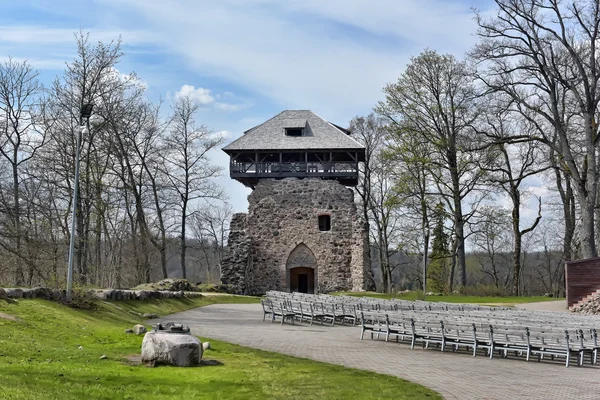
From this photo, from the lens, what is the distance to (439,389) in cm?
888

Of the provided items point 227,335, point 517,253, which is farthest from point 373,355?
point 517,253

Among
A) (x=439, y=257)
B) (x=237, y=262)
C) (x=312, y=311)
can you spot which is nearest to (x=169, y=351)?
(x=312, y=311)

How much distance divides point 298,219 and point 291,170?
3.16m

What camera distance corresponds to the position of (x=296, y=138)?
1487 inches

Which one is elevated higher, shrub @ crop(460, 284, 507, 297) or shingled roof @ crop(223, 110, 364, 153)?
shingled roof @ crop(223, 110, 364, 153)

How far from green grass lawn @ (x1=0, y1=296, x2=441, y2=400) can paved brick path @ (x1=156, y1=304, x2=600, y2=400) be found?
813mm

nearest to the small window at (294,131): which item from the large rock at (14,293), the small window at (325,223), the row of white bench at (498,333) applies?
the small window at (325,223)

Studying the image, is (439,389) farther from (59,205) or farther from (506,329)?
(59,205)

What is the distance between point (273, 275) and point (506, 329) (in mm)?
24466

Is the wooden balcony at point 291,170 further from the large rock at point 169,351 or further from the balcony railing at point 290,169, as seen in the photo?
the large rock at point 169,351

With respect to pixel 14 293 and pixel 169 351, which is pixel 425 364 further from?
pixel 14 293

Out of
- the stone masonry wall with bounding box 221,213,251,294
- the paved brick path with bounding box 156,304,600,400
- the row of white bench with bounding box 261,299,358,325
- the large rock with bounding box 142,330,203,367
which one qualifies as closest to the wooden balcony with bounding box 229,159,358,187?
the stone masonry wall with bounding box 221,213,251,294

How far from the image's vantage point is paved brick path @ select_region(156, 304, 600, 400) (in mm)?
9031

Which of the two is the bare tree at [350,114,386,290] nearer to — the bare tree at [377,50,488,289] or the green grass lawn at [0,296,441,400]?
the bare tree at [377,50,488,289]
